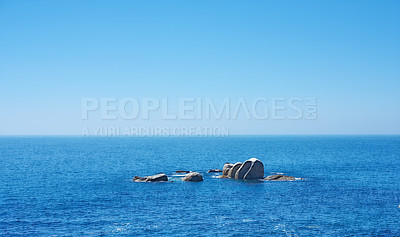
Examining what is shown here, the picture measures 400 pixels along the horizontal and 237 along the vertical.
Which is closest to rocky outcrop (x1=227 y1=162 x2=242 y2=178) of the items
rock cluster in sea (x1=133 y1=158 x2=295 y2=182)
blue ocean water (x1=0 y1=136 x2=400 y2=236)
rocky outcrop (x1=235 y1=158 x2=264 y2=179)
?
rock cluster in sea (x1=133 y1=158 x2=295 y2=182)

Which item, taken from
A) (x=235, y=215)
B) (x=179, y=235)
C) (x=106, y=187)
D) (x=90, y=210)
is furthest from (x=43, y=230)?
(x=106, y=187)

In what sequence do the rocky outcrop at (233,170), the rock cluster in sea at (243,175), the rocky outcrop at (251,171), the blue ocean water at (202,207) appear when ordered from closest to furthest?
the blue ocean water at (202,207)
the rock cluster in sea at (243,175)
the rocky outcrop at (251,171)
the rocky outcrop at (233,170)

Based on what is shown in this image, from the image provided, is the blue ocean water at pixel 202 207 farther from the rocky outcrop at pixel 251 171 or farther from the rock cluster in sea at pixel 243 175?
the rocky outcrop at pixel 251 171

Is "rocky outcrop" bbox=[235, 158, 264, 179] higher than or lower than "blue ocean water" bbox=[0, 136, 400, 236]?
higher

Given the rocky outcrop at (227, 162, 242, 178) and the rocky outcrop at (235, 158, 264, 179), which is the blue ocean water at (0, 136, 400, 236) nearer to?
the rocky outcrop at (227, 162, 242, 178)

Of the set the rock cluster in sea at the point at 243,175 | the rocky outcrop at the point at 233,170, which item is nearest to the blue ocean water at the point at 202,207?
the rock cluster in sea at the point at 243,175

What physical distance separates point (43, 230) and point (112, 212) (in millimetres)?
11468

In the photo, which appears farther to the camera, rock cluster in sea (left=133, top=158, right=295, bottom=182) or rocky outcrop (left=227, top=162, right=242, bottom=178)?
rocky outcrop (left=227, top=162, right=242, bottom=178)

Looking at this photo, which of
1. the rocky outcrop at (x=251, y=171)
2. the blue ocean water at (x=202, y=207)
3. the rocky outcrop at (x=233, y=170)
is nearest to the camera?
the blue ocean water at (x=202, y=207)

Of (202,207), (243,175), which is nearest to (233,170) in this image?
(243,175)

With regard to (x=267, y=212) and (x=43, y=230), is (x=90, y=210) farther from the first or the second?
(x=267, y=212)

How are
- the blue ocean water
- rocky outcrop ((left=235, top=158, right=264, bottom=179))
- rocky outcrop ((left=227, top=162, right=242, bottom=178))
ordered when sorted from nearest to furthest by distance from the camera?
1. the blue ocean water
2. rocky outcrop ((left=235, top=158, right=264, bottom=179))
3. rocky outcrop ((left=227, top=162, right=242, bottom=178))

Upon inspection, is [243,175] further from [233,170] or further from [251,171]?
[233,170]

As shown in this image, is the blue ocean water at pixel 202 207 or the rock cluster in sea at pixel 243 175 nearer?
the blue ocean water at pixel 202 207
